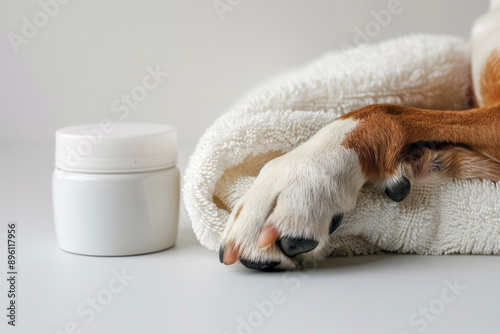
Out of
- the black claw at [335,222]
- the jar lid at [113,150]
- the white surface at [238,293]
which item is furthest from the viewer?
the jar lid at [113,150]

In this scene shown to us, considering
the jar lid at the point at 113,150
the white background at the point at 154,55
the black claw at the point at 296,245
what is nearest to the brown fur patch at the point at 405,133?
the black claw at the point at 296,245

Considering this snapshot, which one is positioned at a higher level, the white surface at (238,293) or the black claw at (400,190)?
the black claw at (400,190)

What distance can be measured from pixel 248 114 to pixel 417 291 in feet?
1.38

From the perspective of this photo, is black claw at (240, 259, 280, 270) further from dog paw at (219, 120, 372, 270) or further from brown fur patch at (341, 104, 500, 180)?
brown fur patch at (341, 104, 500, 180)

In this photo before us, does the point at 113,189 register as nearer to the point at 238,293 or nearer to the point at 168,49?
the point at 238,293

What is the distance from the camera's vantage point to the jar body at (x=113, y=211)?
962 millimetres

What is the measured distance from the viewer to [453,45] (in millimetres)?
1273

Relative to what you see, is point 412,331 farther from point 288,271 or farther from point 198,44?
point 198,44

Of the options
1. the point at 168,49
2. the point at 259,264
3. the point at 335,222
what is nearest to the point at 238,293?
the point at 259,264

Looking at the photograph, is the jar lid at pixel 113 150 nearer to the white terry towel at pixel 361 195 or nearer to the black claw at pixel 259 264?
the white terry towel at pixel 361 195

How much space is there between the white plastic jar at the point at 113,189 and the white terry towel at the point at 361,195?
0.05m

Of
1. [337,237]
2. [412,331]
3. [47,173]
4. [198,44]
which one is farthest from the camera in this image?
[198,44]

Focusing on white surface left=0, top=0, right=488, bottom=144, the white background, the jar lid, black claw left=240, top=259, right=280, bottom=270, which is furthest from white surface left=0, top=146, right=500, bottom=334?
white surface left=0, top=0, right=488, bottom=144

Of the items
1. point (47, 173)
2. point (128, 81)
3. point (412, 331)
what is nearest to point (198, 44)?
point (128, 81)
